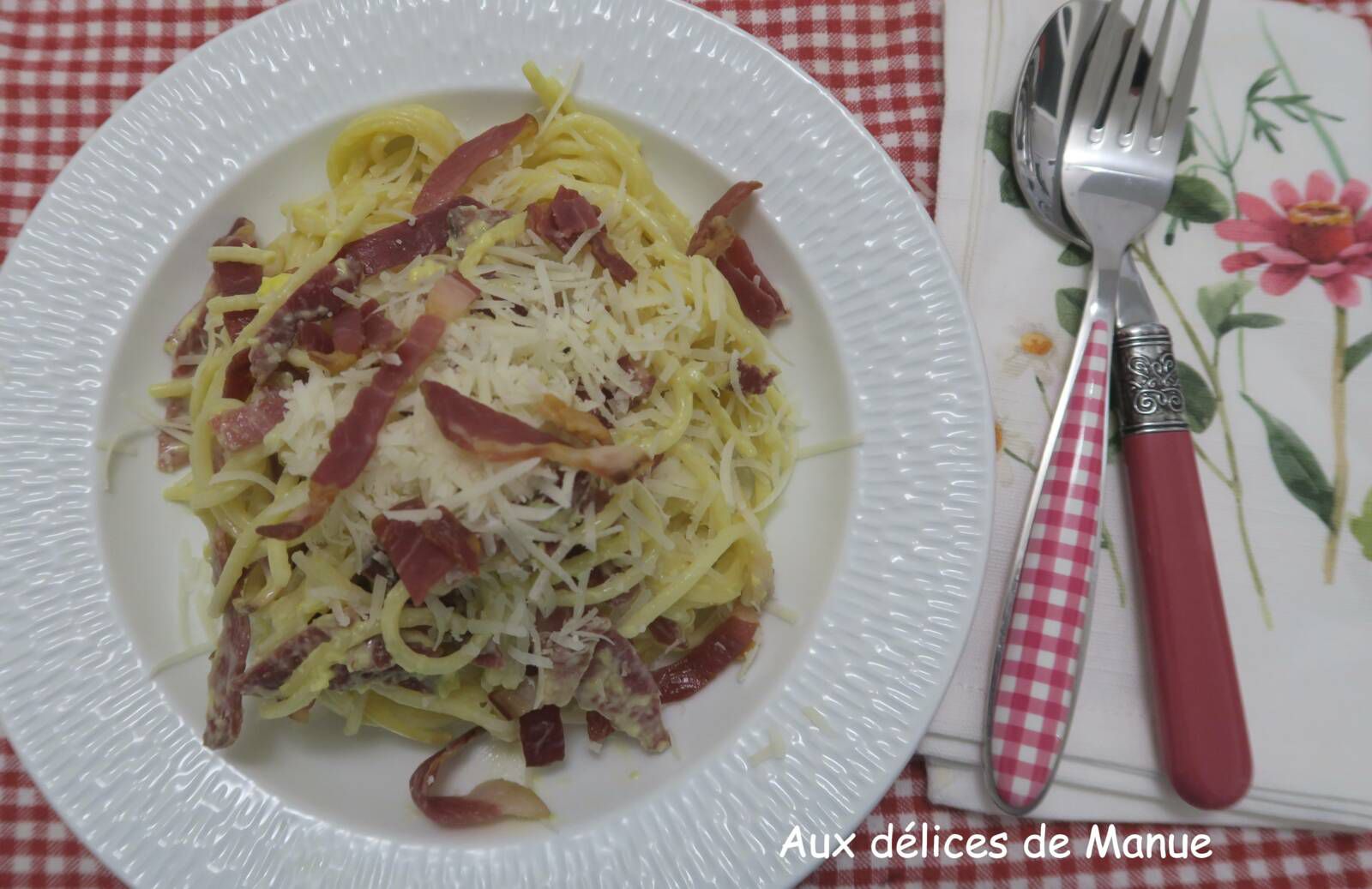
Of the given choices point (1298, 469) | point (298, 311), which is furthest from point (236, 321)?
point (1298, 469)

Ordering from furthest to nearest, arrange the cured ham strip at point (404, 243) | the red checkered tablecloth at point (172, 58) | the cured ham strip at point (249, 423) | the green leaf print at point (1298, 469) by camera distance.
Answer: the red checkered tablecloth at point (172, 58) < the green leaf print at point (1298, 469) < the cured ham strip at point (404, 243) < the cured ham strip at point (249, 423)

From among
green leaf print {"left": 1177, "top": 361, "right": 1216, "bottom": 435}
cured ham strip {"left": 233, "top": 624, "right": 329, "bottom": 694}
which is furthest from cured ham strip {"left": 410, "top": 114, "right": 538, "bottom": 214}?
green leaf print {"left": 1177, "top": 361, "right": 1216, "bottom": 435}

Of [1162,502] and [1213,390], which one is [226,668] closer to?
[1162,502]

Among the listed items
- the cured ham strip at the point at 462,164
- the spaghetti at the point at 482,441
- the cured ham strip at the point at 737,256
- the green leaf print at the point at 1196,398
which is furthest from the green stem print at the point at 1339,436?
the cured ham strip at the point at 462,164

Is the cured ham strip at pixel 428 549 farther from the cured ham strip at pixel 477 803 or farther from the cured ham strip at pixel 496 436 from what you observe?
the cured ham strip at pixel 477 803

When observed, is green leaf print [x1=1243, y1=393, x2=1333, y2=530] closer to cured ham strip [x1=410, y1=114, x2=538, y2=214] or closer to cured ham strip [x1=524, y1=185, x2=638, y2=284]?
cured ham strip [x1=524, y1=185, x2=638, y2=284]
